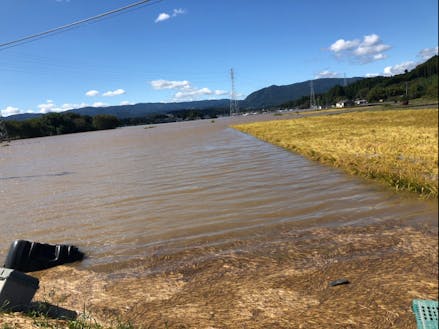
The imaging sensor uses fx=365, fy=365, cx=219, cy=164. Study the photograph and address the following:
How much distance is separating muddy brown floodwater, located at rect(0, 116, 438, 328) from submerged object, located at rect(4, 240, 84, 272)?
0.30 m

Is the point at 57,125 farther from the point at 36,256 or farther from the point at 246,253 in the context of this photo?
the point at 246,253

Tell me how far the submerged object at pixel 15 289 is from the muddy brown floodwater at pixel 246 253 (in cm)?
47

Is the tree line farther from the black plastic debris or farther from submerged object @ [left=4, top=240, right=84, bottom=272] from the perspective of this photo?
the black plastic debris

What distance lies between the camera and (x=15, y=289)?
498 cm

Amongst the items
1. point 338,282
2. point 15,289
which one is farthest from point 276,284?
point 15,289

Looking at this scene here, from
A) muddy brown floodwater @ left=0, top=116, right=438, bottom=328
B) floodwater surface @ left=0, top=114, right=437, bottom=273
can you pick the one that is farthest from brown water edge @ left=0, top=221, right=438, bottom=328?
floodwater surface @ left=0, top=114, right=437, bottom=273

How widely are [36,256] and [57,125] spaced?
13580cm

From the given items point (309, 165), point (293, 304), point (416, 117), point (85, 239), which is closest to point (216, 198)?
point (85, 239)

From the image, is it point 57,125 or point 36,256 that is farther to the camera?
point 57,125

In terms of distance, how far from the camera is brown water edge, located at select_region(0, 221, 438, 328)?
4.83m

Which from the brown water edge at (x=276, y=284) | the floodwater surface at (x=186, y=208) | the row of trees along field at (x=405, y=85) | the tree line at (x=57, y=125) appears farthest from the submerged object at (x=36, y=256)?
the tree line at (x=57, y=125)

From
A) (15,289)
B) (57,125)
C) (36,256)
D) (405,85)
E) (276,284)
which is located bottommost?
(276,284)

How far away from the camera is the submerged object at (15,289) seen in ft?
15.9

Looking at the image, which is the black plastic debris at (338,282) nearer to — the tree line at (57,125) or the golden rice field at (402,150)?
the golden rice field at (402,150)
